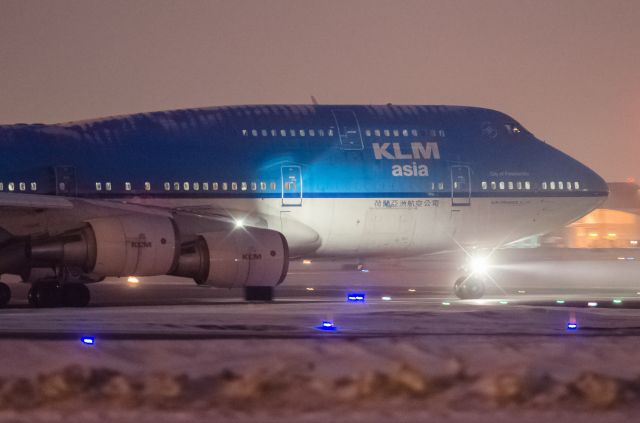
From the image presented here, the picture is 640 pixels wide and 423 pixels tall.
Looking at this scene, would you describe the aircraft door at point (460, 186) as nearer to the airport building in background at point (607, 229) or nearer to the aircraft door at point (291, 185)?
the aircraft door at point (291, 185)

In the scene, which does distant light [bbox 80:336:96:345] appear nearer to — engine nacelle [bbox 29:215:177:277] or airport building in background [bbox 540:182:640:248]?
engine nacelle [bbox 29:215:177:277]

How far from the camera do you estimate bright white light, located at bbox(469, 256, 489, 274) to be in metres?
30.2

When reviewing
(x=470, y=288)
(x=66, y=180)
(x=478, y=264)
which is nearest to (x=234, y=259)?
(x=66, y=180)

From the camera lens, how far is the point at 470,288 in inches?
1174

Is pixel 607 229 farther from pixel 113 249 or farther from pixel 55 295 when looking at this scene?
A: pixel 113 249

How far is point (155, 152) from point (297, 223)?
12.2ft

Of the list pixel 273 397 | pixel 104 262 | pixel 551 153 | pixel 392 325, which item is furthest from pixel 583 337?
pixel 551 153

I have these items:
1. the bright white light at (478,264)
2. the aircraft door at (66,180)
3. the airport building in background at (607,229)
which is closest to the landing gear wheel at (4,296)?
the aircraft door at (66,180)

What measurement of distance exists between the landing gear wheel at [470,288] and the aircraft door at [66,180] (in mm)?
9773

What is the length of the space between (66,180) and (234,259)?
14.7 ft

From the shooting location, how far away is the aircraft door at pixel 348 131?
1129 inches

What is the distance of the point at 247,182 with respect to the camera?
90.8 ft

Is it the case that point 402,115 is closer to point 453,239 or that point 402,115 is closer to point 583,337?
point 453,239

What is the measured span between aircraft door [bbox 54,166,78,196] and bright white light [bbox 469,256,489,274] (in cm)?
1018
